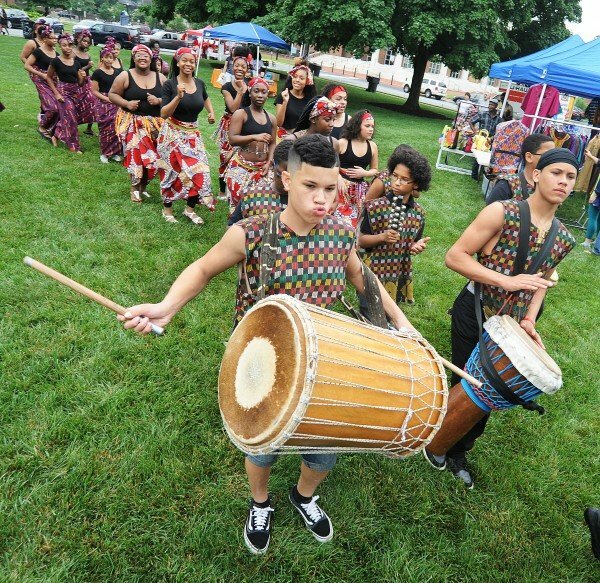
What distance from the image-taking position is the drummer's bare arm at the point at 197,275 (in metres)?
2.09

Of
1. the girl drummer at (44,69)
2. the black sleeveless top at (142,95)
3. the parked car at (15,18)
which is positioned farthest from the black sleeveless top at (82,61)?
the parked car at (15,18)

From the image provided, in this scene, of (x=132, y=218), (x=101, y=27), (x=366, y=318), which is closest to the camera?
(x=366, y=318)

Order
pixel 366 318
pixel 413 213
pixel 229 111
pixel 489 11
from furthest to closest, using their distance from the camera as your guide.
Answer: pixel 489 11 → pixel 229 111 → pixel 413 213 → pixel 366 318

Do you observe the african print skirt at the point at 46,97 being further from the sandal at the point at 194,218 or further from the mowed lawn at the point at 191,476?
the mowed lawn at the point at 191,476

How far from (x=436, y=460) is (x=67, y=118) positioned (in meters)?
8.42

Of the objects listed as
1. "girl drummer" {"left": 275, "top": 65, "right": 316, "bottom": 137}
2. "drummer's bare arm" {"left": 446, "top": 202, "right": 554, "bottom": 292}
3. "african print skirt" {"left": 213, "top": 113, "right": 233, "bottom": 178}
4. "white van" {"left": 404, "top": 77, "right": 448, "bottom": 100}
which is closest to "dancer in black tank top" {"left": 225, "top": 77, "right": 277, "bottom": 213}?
"girl drummer" {"left": 275, "top": 65, "right": 316, "bottom": 137}

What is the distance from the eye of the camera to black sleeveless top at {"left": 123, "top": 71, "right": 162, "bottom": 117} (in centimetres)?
641

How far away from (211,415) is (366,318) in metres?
1.48

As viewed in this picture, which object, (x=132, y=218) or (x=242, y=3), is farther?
(x=242, y=3)

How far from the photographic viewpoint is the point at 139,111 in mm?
6547

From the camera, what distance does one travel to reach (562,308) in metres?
5.71

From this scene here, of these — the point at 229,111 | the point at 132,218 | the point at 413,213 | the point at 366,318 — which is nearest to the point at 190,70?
the point at 229,111

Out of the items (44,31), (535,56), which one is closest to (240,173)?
(44,31)

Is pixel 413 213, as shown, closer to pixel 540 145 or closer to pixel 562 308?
pixel 540 145
